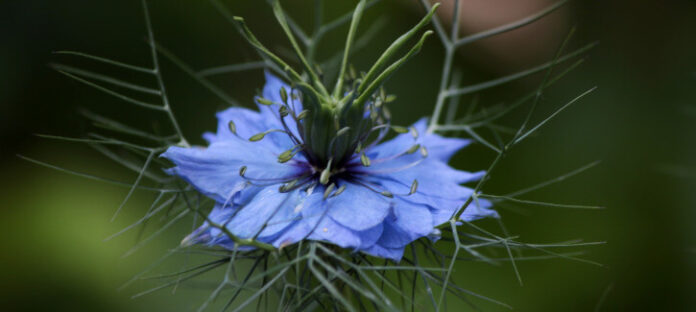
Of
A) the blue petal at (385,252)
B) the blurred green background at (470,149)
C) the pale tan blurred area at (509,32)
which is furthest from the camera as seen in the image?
the pale tan blurred area at (509,32)

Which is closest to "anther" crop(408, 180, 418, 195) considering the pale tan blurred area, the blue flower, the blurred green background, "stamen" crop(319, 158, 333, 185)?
the blue flower

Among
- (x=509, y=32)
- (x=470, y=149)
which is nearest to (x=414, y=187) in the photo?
(x=470, y=149)

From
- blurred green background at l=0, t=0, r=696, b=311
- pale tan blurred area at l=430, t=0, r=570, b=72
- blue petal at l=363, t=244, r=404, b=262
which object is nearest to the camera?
blue petal at l=363, t=244, r=404, b=262

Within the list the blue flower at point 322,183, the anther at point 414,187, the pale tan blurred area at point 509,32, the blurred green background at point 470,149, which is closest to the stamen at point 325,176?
the blue flower at point 322,183

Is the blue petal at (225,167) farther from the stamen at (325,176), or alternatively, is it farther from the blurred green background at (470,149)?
the blurred green background at (470,149)

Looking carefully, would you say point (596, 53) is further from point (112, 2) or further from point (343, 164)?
point (112, 2)

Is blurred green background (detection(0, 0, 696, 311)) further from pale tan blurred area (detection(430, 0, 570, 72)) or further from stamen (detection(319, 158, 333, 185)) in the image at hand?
stamen (detection(319, 158, 333, 185))

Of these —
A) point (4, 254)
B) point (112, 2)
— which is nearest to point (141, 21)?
point (112, 2)

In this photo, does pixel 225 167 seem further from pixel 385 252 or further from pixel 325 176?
pixel 385 252
